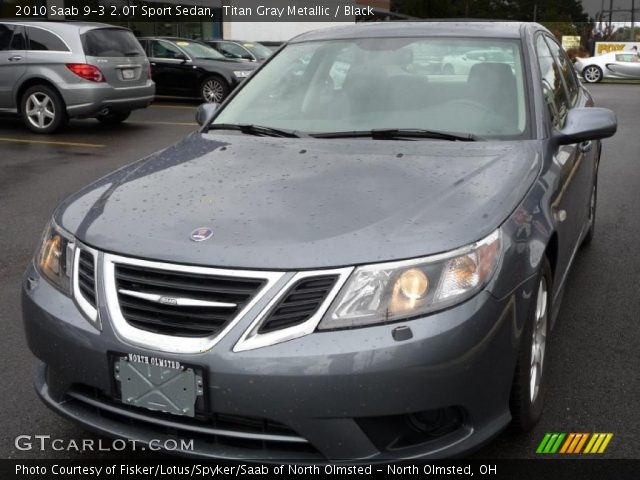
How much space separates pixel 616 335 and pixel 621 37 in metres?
50.0

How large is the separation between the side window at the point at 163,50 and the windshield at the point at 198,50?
0.18 meters

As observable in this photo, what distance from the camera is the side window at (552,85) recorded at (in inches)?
158

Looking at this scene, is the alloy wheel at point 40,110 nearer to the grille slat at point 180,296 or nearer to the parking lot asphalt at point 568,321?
the parking lot asphalt at point 568,321

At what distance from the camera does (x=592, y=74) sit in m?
29.7

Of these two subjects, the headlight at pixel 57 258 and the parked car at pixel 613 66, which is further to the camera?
the parked car at pixel 613 66

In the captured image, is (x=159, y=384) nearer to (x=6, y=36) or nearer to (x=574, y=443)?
(x=574, y=443)

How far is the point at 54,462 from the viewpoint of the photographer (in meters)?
3.01

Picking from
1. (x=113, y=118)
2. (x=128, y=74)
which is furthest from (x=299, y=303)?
(x=113, y=118)

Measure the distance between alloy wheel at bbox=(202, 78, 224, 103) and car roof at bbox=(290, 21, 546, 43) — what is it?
12.7m

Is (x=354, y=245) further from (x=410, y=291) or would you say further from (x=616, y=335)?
(x=616, y=335)

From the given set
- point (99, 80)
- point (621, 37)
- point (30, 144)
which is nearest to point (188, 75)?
point (99, 80)

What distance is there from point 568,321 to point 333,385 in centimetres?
243

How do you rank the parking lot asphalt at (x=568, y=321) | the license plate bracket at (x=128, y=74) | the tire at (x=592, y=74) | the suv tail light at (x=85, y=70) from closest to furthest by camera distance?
the parking lot asphalt at (x=568, y=321) → the suv tail light at (x=85, y=70) → the license plate bracket at (x=128, y=74) → the tire at (x=592, y=74)

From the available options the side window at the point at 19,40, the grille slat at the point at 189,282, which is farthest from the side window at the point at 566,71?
the side window at the point at 19,40
